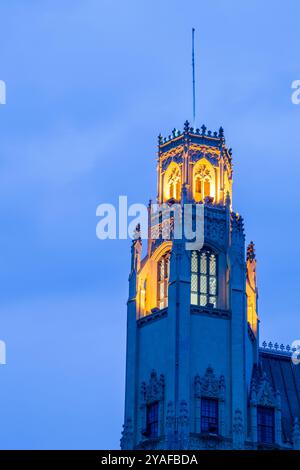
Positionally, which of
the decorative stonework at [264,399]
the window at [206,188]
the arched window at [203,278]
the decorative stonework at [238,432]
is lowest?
the decorative stonework at [238,432]

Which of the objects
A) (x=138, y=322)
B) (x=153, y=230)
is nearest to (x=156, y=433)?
(x=138, y=322)

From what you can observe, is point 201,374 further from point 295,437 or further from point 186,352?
Answer: point 295,437

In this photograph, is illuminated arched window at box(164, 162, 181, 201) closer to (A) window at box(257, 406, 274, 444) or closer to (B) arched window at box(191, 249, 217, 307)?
(B) arched window at box(191, 249, 217, 307)

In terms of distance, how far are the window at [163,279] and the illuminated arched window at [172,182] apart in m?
5.36

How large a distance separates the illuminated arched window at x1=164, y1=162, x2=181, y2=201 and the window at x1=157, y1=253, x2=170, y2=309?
5.36 meters

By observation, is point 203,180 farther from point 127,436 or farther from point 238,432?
point 127,436

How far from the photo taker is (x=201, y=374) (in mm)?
94312

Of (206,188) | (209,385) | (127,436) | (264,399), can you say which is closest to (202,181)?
(206,188)

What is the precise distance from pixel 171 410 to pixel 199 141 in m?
22.2

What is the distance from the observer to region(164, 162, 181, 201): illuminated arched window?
4028 inches

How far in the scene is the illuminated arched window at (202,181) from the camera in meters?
102

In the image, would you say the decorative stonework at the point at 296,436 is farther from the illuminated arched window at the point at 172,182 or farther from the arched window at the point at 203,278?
the illuminated arched window at the point at 172,182

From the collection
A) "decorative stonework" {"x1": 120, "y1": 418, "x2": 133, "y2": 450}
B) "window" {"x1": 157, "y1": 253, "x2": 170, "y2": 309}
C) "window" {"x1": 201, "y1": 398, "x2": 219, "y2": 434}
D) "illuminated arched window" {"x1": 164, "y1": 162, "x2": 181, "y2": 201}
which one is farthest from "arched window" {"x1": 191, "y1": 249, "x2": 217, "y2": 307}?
"decorative stonework" {"x1": 120, "y1": 418, "x2": 133, "y2": 450}

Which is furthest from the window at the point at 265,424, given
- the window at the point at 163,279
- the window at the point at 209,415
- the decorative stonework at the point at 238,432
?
the window at the point at 163,279
